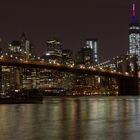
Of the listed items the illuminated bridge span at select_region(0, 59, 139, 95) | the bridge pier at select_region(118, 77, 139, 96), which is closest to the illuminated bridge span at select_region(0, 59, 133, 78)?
the illuminated bridge span at select_region(0, 59, 139, 95)

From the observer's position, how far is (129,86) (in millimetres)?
100438

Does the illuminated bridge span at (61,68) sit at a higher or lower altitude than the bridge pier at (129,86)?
higher

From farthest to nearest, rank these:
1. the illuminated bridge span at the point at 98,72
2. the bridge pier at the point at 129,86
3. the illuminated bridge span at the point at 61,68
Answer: the bridge pier at the point at 129,86 → the illuminated bridge span at the point at 98,72 → the illuminated bridge span at the point at 61,68

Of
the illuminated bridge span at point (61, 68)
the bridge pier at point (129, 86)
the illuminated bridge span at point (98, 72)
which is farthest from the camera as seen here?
the bridge pier at point (129, 86)

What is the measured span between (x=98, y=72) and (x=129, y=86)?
438 inches

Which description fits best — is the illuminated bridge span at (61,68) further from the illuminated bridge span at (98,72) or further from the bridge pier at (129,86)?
the bridge pier at (129,86)

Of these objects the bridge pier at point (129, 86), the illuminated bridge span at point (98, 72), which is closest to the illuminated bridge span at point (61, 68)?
the illuminated bridge span at point (98, 72)

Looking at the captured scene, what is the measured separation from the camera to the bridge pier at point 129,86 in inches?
3942

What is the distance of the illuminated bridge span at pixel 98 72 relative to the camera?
Answer: 80650mm

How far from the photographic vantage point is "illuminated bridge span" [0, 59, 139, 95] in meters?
80.7

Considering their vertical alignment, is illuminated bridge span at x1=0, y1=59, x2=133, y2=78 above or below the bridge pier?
above

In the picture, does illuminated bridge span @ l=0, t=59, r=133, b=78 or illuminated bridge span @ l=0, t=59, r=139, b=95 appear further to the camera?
illuminated bridge span @ l=0, t=59, r=139, b=95

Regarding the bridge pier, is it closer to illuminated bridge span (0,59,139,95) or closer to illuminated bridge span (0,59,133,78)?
illuminated bridge span (0,59,139,95)

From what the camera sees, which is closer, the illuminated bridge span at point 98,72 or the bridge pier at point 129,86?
the illuminated bridge span at point 98,72
